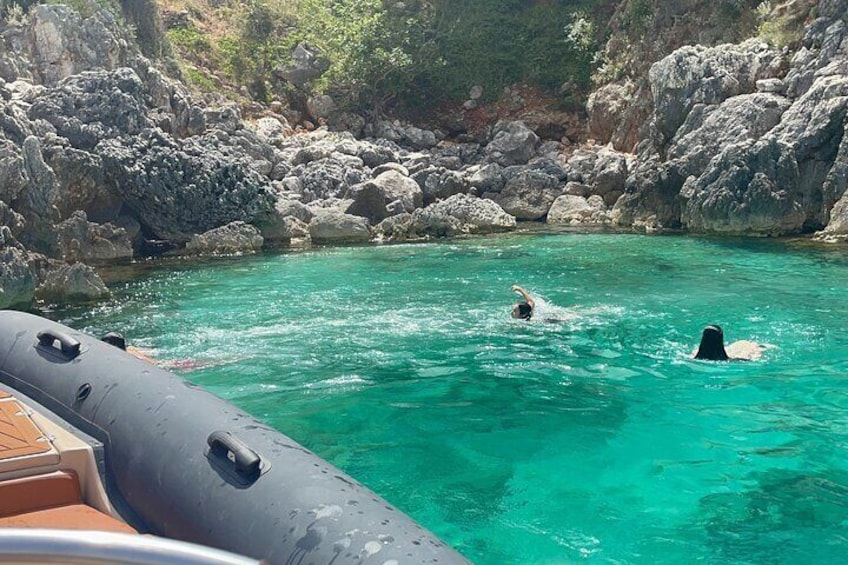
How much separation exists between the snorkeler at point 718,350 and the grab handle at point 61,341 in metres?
5.91

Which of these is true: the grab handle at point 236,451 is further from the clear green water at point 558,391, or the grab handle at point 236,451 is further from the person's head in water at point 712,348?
the person's head in water at point 712,348

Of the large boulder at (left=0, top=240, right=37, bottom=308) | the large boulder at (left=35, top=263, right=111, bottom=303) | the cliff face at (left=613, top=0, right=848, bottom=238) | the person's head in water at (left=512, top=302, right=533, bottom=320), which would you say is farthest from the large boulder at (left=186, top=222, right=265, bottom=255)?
the cliff face at (left=613, top=0, right=848, bottom=238)

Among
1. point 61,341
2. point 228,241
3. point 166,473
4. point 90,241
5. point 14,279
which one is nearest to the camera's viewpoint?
point 166,473

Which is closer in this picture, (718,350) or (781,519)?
(781,519)

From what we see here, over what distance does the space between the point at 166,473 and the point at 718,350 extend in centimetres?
632

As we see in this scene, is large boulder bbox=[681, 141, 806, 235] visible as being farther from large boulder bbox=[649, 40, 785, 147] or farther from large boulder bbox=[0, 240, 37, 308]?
large boulder bbox=[0, 240, 37, 308]

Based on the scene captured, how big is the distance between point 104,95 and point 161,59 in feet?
30.2

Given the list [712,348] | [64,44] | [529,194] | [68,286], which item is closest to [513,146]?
[529,194]

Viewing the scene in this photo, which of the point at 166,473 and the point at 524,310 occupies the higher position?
the point at 166,473

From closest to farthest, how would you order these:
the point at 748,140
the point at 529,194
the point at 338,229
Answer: the point at 748,140 < the point at 338,229 < the point at 529,194

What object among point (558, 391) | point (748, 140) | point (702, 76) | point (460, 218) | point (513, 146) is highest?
point (702, 76)

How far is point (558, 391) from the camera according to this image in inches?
288

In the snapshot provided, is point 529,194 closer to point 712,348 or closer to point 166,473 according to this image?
point 712,348

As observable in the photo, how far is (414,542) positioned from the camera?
2.31m
